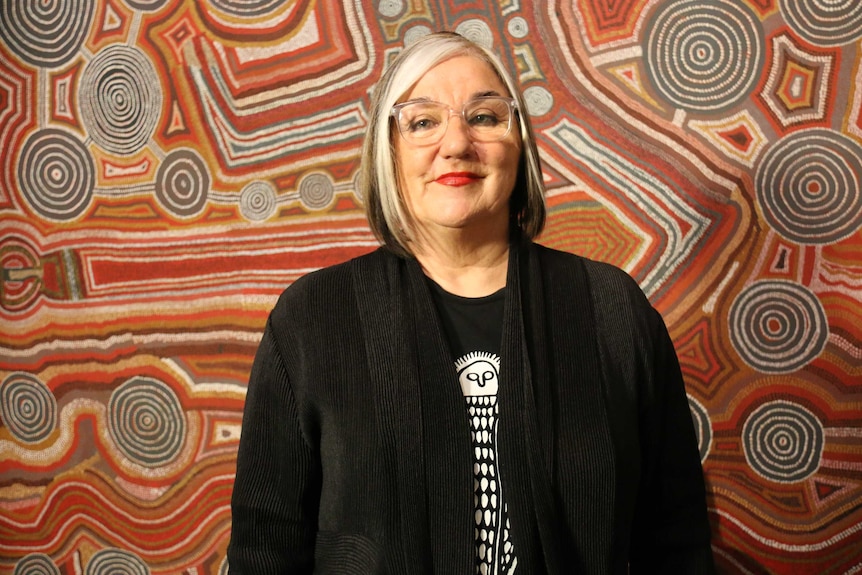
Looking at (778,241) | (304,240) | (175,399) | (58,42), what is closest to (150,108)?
(58,42)

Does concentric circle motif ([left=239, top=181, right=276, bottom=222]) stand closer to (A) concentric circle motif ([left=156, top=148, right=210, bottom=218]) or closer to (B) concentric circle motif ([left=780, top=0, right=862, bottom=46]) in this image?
(A) concentric circle motif ([left=156, top=148, right=210, bottom=218])

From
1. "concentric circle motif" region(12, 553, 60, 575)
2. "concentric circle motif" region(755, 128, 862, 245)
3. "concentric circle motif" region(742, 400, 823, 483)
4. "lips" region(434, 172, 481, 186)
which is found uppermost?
"lips" region(434, 172, 481, 186)

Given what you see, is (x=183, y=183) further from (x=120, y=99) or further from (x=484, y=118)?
(x=484, y=118)

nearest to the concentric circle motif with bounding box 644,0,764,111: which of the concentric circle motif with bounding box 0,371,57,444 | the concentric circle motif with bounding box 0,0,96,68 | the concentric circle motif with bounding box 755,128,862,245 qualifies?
the concentric circle motif with bounding box 755,128,862,245

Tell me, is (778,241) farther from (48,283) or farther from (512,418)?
(48,283)

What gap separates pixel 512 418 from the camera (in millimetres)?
1097

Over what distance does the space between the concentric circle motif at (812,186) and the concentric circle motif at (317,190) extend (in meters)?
0.94

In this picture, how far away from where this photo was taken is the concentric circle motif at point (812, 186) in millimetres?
1696

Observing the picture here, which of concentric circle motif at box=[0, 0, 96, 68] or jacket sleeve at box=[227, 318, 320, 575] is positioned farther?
concentric circle motif at box=[0, 0, 96, 68]

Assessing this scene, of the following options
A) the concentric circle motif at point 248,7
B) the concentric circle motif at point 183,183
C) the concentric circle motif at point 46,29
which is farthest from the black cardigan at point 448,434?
the concentric circle motif at point 46,29

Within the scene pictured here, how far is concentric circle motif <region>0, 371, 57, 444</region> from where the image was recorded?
193 cm

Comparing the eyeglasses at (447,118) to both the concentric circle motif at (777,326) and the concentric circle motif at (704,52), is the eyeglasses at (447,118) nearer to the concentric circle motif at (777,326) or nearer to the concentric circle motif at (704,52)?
the concentric circle motif at (704,52)

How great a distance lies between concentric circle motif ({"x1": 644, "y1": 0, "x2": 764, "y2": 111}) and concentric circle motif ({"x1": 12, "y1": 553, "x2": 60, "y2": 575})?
5.97ft

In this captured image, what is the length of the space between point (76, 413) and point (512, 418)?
1.27 metres
